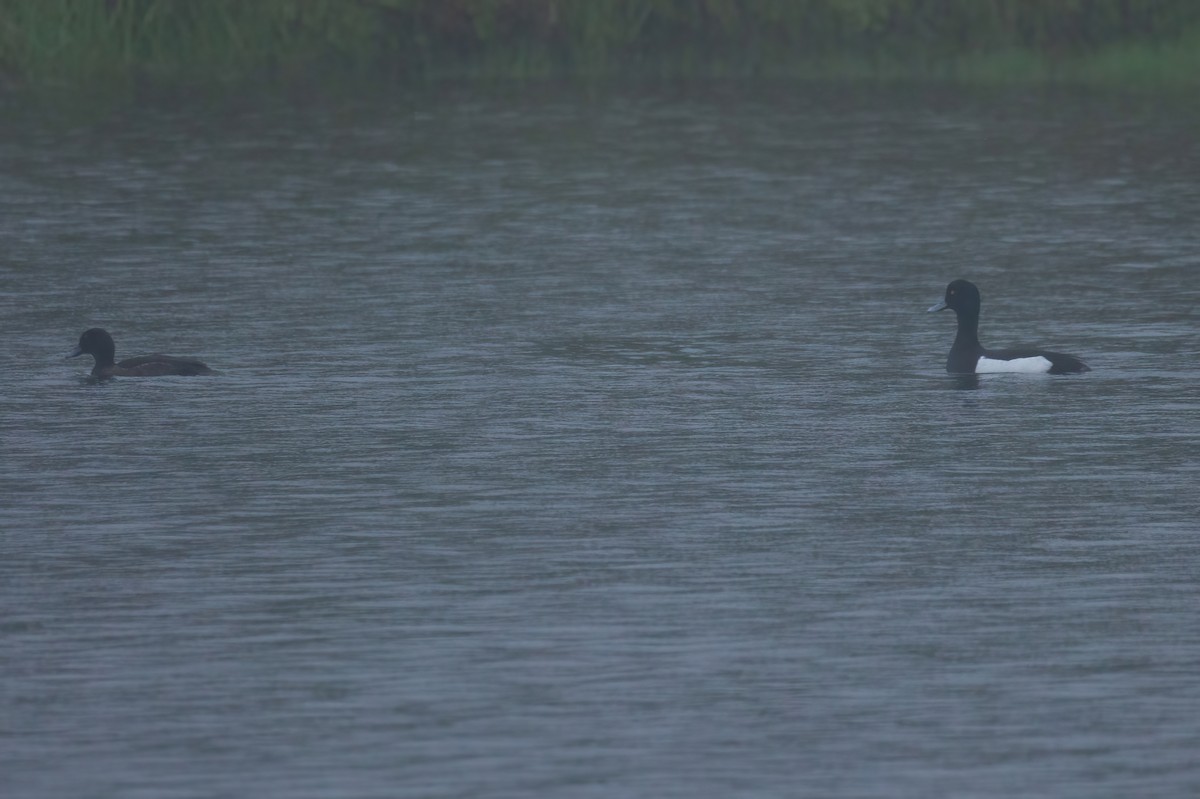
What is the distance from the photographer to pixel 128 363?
19.6m

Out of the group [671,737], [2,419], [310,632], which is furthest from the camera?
[2,419]

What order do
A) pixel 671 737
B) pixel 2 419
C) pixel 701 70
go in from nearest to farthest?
pixel 671 737
pixel 2 419
pixel 701 70

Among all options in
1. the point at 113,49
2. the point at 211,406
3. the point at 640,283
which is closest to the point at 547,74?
the point at 113,49

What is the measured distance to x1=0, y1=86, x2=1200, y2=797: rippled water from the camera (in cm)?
1065

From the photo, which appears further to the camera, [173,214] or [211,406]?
[173,214]

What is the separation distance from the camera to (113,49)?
47.0 m

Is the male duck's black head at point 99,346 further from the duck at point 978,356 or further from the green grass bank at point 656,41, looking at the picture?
the green grass bank at point 656,41

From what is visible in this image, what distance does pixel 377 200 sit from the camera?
33.4 m

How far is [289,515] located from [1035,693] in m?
5.20

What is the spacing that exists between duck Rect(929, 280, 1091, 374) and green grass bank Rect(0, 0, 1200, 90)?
2828cm

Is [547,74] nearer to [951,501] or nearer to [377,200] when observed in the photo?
[377,200]

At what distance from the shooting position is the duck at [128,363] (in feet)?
64.0

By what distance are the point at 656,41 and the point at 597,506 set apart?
118 feet

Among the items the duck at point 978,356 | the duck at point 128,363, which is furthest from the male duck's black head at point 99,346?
the duck at point 978,356
